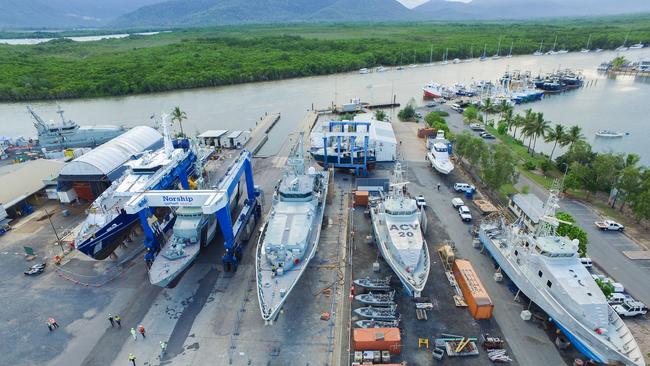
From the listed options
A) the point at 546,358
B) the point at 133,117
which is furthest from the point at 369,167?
the point at 133,117

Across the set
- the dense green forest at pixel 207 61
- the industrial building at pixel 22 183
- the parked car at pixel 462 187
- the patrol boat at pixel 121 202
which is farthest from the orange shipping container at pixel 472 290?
the dense green forest at pixel 207 61

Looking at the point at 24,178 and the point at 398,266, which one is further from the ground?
the point at 24,178

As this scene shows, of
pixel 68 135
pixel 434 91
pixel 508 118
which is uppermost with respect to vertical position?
pixel 508 118

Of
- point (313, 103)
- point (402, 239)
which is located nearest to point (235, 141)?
point (313, 103)

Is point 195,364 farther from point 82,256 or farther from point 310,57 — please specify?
point 310,57

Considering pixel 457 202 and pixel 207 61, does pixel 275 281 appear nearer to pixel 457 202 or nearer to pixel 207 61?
pixel 457 202

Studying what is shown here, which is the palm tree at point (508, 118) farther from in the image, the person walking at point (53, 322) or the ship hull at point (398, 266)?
the person walking at point (53, 322)

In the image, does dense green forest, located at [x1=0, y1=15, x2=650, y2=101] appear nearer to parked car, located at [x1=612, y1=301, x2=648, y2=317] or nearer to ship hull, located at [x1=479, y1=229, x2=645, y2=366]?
ship hull, located at [x1=479, y1=229, x2=645, y2=366]
